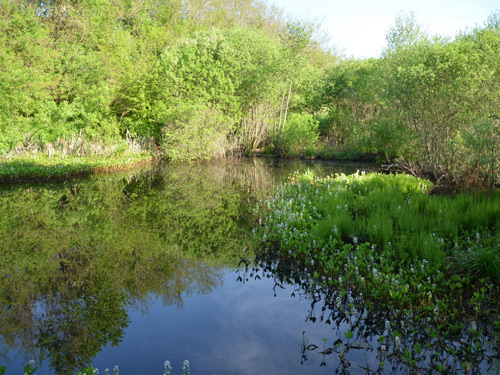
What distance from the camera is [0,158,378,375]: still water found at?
14.6ft

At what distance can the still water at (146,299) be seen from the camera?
4.46m

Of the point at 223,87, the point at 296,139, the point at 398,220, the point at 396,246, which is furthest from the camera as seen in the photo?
the point at 296,139

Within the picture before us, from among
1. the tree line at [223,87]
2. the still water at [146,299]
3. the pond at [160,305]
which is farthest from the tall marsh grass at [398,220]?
the tree line at [223,87]

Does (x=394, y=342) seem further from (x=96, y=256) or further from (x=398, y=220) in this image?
(x=96, y=256)

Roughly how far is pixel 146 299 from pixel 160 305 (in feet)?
0.89

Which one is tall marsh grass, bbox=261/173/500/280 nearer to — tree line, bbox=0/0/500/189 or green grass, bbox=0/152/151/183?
tree line, bbox=0/0/500/189

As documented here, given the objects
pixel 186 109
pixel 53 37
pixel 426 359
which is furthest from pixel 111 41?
pixel 426 359

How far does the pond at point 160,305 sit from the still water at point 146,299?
0.02m

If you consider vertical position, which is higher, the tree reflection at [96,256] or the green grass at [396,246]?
the green grass at [396,246]

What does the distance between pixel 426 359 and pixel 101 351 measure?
12.7 feet

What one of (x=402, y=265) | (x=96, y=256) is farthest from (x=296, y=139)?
(x=402, y=265)

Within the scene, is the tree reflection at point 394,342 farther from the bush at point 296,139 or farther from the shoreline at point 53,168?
the bush at point 296,139

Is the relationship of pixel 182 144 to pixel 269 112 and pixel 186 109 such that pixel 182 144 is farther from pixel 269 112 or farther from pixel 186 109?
pixel 269 112

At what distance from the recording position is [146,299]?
5953 mm
